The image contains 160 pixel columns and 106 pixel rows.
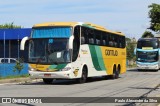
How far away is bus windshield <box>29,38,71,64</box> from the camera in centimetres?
2347

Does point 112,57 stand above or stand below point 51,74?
above

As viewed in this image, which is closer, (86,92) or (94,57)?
(86,92)

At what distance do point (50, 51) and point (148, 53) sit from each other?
2862cm

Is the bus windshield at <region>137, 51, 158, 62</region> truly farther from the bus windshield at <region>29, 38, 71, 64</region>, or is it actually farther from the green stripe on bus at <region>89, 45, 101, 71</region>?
the bus windshield at <region>29, 38, 71, 64</region>

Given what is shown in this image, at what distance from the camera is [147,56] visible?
50.8 meters

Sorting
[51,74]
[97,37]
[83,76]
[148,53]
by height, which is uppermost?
[97,37]

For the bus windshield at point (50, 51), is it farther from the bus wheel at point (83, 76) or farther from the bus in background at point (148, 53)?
the bus in background at point (148, 53)

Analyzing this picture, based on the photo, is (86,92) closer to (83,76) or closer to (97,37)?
(83,76)

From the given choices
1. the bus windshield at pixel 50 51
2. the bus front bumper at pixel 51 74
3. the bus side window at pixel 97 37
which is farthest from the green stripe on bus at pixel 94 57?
the bus front bumper at pixel 51 74

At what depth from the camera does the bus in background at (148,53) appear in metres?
50.2

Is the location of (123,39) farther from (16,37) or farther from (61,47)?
(16,37)

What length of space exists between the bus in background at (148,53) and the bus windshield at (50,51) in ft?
91.4

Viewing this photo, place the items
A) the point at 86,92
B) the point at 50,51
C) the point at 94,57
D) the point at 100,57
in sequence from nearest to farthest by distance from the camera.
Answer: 1. the point at 86,92
2. the point at 50,51
3. the point at 94,57
4. the point at 100,57

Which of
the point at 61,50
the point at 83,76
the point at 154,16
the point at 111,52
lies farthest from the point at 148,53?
the point at 154,16
